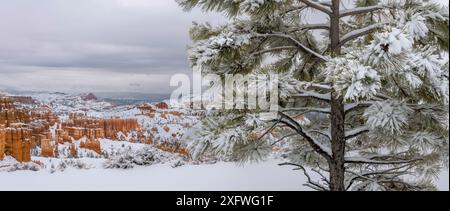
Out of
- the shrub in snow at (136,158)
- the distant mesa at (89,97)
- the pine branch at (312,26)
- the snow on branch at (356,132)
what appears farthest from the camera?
the distant mesa at (89,97)

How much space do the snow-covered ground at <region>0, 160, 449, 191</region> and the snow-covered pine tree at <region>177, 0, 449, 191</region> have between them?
3.25 meters

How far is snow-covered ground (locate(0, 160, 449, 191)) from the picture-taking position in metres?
8.38

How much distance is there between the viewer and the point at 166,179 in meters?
9.16

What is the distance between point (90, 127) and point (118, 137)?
857 millimetres

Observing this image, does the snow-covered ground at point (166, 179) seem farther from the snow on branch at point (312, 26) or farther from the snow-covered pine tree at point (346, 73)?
the snow on branch at point (312, 26)

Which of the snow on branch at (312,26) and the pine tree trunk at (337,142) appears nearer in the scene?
the pine tree trunk at (337,142)

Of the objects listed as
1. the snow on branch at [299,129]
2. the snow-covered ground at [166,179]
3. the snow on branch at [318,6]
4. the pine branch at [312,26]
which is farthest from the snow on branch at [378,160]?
the snow-covered ground at [166,179]

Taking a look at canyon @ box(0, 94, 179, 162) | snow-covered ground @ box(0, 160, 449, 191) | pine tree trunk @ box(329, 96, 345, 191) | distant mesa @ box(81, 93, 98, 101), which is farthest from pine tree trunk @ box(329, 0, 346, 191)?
distant mesa @ box(81, 93, 98, 101)

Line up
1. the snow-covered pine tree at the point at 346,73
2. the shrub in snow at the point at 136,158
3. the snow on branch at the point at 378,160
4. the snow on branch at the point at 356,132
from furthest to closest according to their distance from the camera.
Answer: the shrub in snow at the point at 136,158, the snow on branch at the point at 378,160, the snow on branch at the point at 356,132, the snow-covered pine tree at the point at 346,73

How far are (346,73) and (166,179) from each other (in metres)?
6.36

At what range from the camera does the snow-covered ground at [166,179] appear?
8383 mm

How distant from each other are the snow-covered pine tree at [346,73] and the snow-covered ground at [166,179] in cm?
325

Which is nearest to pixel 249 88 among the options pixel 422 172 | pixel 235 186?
pixel 422 172
